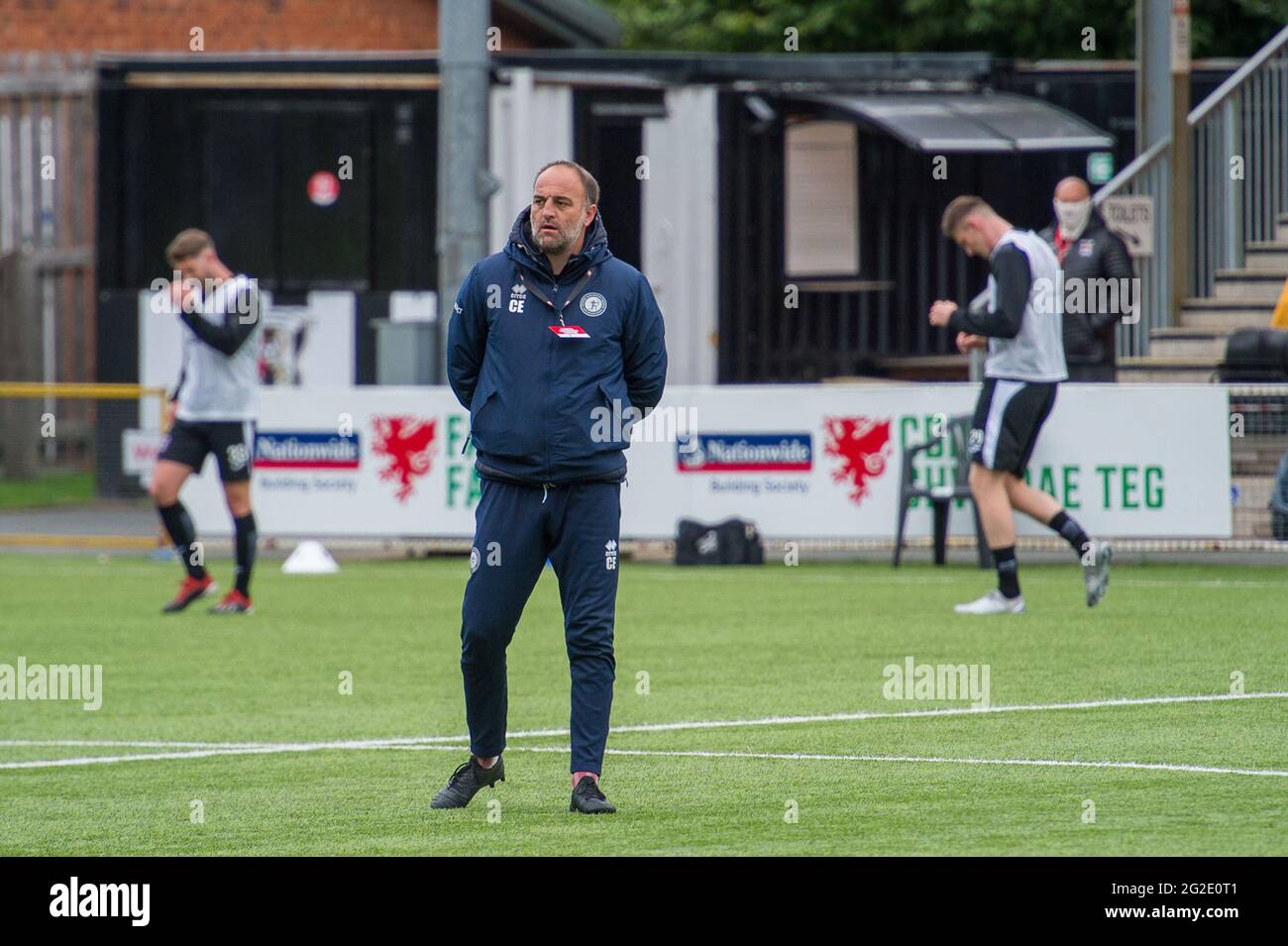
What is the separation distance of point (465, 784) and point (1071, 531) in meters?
6.32

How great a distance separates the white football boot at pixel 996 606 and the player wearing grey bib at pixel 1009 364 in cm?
14

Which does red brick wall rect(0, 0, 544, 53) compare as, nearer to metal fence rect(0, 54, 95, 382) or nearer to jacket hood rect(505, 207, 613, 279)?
metal fence rect(0, 54, 95, 382)

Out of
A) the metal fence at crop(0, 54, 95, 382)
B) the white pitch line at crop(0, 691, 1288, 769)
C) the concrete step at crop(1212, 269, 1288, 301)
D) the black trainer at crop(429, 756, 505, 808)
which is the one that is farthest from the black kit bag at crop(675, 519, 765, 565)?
the metal fence at crop(0, 54, 95, 382)

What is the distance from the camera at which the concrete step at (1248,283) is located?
1950 cm

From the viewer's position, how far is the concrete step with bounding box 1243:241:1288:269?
64.7 feet

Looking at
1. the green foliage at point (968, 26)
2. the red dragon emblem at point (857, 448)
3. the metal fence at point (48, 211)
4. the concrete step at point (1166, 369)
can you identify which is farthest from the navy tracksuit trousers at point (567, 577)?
the green foliage at point (968, 26)

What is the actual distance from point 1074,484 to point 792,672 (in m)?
5.92

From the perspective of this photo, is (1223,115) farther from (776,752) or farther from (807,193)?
(776,752)

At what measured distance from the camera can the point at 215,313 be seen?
13.8 metres

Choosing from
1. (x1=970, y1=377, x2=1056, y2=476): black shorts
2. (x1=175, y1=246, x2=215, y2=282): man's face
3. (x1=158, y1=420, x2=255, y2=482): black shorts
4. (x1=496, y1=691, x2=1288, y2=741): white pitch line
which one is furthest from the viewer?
(x1=158, y1=420, x2=255, y2=482): black shorts

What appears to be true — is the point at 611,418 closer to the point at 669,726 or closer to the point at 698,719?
the point at 669,726

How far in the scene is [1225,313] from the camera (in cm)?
1936

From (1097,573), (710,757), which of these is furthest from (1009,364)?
(710,757)

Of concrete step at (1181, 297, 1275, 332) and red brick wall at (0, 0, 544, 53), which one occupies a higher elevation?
red brick wall at (0, 0, 544, 53)
